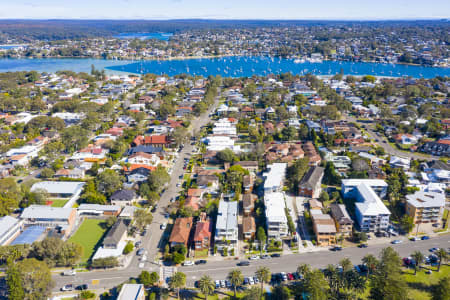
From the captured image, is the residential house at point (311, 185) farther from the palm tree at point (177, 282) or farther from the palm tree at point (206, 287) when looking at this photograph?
the palm tree at point (177, 282)

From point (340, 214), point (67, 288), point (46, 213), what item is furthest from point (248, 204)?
point (46, 213)

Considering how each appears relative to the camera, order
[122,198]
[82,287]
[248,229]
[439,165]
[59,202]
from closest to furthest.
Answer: [82,287] < [248,229] < [122,198] < [59,202] < [439,165]

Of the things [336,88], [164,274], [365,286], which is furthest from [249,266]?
[336,88]

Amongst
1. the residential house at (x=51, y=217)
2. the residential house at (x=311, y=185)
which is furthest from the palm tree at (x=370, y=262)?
the residential house at (x=51, y=217)

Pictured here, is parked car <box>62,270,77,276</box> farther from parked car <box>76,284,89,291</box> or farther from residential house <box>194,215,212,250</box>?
residential house <box>194,215,212,250</box>

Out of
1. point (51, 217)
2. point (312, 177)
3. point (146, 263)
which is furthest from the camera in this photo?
point (312, 177)

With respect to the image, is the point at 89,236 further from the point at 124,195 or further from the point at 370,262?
the point at 370,262

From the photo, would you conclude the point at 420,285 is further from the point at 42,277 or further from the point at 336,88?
the point at 336,88
